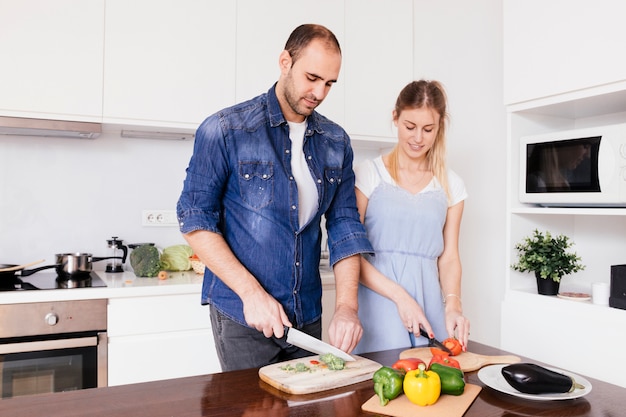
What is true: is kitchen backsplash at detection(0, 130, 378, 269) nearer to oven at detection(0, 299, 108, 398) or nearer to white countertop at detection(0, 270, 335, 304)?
white countertop at detection(0, 270, 335, 304)

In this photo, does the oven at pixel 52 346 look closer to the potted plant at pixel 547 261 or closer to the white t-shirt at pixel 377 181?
the white t-shirt at pixel 377 181

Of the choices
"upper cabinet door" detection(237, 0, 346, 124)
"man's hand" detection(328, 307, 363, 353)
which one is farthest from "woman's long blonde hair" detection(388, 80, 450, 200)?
"upper cabinet door" detection(237, 0, 346, 124)

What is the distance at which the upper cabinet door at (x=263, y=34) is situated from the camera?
2.51 m

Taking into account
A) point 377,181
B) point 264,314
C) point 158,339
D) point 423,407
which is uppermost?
point 377,181

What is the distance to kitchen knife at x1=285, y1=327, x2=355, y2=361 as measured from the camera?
119 cm

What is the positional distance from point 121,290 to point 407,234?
1077mm

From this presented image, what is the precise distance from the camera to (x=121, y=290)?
207 centimetres

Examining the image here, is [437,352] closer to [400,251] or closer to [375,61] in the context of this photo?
[400,251]

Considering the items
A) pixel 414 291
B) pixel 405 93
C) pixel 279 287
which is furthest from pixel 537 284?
pixel 279 287

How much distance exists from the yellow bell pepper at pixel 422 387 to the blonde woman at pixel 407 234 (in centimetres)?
61

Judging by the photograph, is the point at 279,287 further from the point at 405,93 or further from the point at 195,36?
Result: the point at 195,36

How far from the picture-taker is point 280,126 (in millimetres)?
1470

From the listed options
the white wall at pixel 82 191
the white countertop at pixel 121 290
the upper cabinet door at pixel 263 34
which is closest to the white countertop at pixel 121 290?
the white countertop at pixel 121 290

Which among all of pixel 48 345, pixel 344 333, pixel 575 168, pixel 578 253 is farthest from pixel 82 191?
pixel 578 253
